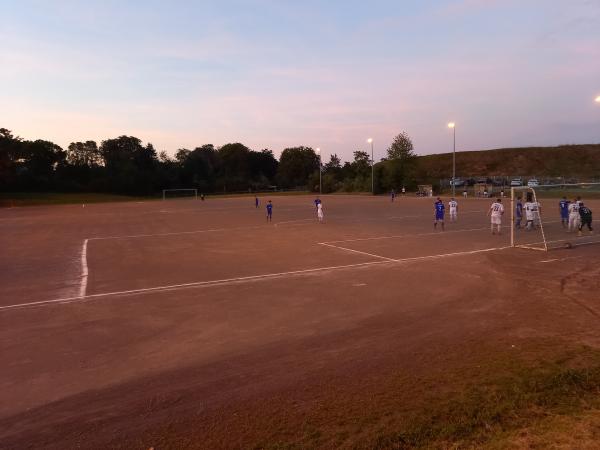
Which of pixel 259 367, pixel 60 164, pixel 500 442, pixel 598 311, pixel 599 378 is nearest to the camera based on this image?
pixel 500 442

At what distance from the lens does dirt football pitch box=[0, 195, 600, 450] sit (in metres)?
4.78

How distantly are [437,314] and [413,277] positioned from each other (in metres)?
3.42

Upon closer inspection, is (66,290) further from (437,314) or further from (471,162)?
(471,162)

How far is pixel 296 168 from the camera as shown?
13788cm

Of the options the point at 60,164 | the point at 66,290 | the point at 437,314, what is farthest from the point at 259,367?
the point at 60,164

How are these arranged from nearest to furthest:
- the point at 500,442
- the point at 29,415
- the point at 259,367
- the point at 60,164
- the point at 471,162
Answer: the point at 500,442
the point at 29,415
the point at 259,367
the point at 60,164
the point at 471,162

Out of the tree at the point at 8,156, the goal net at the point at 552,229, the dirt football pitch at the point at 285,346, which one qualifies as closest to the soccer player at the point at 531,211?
the goal net at the point at 552,229

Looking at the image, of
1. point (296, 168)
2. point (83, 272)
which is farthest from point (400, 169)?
point (83, 272)

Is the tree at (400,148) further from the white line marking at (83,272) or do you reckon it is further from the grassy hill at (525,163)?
the white line marking at (83,272)

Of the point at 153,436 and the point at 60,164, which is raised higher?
the point at 60,164

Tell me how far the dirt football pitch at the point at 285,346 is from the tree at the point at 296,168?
12320cm

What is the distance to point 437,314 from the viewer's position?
28.6 feet

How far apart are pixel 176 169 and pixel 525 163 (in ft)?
332

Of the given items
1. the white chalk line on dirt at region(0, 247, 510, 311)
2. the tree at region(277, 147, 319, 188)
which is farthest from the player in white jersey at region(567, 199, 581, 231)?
the tree at region(277, 147, 319, 188)
